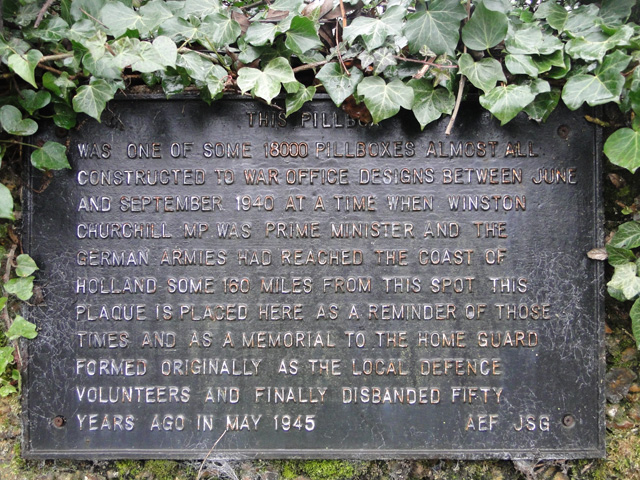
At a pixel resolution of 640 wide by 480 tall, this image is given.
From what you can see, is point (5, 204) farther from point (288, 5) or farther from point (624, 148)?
point (624, 148)

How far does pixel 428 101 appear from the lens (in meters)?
2.45

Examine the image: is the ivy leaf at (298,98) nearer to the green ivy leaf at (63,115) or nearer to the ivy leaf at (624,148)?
the green ivy leaf at (63,115)

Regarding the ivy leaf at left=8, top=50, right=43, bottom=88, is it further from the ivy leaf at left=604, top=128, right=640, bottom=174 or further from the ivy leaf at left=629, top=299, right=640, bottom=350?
the ivy leaf at left=629, top=299, right=640, bottom=350

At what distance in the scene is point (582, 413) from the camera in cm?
249

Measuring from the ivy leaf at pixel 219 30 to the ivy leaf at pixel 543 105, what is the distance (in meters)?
1.50

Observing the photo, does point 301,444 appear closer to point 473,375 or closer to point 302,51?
point 473,375

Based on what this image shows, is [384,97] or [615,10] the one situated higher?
[615,10]

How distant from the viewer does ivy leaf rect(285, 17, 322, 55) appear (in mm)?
2377

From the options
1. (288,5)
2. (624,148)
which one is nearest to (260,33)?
(288,5)

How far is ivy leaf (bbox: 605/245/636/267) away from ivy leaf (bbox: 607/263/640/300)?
0.08 ft

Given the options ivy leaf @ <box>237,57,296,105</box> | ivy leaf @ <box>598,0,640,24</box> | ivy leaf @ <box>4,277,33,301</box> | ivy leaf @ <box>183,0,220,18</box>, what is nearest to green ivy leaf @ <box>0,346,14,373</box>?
ivy leaf @ <box>4,277,33,301</box>

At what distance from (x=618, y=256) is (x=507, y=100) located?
3.18 ft

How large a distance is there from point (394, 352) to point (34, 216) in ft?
6.52

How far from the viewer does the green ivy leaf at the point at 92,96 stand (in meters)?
2.41
